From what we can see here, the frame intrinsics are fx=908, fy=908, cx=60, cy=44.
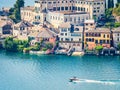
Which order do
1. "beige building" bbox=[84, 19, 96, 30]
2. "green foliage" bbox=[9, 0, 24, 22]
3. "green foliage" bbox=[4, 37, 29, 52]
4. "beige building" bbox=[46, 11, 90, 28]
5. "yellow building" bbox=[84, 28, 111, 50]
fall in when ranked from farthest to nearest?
"green foliage" bbox=[9, 0, 24, 22]
"beige building" bbox=[46, 11, 90, 28]
"beige building" bbox=[84, 19, 96, 30]
"green foliage" bbox=[4, 37, 29, 52]
"yellow building" bbox=[84, 28, 111, 50]

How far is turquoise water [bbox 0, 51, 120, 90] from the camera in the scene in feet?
165

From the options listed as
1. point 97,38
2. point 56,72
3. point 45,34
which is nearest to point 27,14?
point 45,34

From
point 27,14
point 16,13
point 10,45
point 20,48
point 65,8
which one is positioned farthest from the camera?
point 16,13

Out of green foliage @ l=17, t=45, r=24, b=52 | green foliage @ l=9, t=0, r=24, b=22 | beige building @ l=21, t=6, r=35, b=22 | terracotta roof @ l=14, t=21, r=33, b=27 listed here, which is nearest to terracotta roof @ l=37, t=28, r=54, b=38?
green foliage @ l=17, t=45, r=24, b=52

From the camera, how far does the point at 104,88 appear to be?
49.5 m

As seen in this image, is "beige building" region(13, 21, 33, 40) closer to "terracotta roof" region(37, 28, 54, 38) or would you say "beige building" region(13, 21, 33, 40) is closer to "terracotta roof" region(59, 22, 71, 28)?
"terracotta roof" region(37, 28, 54, 38)

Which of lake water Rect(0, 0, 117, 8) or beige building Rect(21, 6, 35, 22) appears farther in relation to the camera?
lake water Rect(0, 0, 117, 8)

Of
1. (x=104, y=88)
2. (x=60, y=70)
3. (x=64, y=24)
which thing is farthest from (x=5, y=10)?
(x=104, y=88)

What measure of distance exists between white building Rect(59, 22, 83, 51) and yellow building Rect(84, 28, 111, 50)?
0.47m

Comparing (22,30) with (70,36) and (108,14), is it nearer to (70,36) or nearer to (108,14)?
(70,36)

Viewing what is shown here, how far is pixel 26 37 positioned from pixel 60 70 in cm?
811

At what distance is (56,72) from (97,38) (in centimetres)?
710

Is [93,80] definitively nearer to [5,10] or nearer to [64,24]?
[64,24]

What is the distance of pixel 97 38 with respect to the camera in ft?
196
